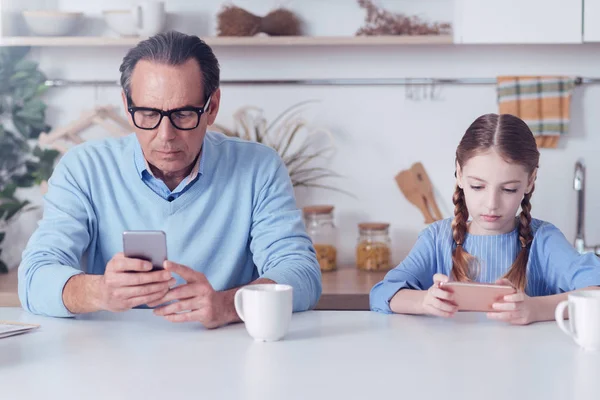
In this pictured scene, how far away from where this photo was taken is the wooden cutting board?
316 cm

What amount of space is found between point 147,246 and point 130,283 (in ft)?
0.30

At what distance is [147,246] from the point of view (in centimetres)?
138

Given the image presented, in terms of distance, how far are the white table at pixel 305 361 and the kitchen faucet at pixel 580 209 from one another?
163 cm

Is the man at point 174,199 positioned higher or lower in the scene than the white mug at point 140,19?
lower

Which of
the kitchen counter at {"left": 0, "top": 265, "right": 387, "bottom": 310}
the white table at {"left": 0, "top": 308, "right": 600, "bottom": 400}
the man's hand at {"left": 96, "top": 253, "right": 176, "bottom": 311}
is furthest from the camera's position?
the kitchen counter at {"left": 0, "top": 265, "right": 387, "bottom": 310}

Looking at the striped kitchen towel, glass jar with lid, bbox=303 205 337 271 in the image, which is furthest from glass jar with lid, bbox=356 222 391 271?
the striped kitchen towel

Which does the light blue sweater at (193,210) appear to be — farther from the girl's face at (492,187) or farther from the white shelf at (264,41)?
the white shelf at (264,41)

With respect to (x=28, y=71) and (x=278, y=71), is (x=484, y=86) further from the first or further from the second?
(x=28, y=71)

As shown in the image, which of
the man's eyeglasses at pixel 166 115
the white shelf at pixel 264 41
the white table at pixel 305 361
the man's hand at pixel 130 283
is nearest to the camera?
the white table at pixel 305 361

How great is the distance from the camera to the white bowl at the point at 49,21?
3018 mm

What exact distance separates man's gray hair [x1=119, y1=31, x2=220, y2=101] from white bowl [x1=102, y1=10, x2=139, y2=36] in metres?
1.26

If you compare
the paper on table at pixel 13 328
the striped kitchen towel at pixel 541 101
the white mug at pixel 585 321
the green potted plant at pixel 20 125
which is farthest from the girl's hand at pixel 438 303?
the green potted plant at pixel 20 125

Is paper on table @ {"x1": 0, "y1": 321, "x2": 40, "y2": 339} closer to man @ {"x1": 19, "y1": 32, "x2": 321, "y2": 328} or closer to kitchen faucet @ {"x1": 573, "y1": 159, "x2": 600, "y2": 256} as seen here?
man @ {"x1": 19, "y1": 32, "x2": 321, "y2": 328}

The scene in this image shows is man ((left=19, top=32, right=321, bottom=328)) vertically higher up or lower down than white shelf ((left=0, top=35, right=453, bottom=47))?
lower down
